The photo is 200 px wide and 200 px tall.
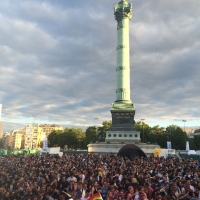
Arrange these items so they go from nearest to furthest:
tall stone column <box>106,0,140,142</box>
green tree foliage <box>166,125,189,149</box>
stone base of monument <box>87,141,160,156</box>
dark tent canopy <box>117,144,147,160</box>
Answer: dark tent canopy <box>117,144,147,160</box>
stone base of monument <box>87,141,160,156</box>
tall stone column <box>106,0,140,142</box>
green tree foliage <box>166,125,189,149</box>

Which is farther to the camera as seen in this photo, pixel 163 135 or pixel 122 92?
pixel 163 135

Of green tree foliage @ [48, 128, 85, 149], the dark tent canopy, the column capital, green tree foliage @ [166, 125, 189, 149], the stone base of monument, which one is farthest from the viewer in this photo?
green tree foliage @ [48, 128, 85, 149]

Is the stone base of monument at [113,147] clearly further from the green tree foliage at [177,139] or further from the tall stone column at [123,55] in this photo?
the green tree foliage at [177,139]

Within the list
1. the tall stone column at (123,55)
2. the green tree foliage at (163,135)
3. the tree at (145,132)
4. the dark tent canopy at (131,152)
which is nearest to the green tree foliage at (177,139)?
the green tree foliage at (163,135)

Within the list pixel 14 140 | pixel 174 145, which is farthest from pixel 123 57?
pixel 14 140

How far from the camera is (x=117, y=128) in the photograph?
159ft

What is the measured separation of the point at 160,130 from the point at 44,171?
223ft

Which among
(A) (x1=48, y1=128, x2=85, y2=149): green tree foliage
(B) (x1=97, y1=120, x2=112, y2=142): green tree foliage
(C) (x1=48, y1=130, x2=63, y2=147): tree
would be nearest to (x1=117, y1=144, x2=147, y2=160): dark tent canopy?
(B) (x1=97, y1=120, x2=112, y2=142): green tree foliage

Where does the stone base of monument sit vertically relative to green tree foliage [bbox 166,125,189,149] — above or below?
below

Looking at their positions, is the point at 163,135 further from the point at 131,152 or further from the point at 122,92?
the point at 131,152

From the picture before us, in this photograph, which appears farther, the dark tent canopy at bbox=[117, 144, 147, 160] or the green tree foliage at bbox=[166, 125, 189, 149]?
the green tree foliage at bbox=[166, 125, 189, 149]

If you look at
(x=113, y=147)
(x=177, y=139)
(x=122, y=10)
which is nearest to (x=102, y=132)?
(x=177, y=139)

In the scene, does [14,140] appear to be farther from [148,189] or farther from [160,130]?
[148,189]

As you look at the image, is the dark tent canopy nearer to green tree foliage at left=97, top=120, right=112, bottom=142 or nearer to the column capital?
the column capital
